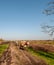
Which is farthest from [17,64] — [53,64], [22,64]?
[53,64]

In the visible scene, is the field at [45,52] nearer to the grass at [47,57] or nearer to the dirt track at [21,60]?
the grass at [47,57]

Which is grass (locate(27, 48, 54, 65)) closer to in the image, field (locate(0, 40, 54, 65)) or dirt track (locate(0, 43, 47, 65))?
field (locate(0, 40, 54, 65))

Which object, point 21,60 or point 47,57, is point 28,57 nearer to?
point 47,57

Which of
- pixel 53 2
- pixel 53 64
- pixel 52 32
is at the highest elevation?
pixel 53 2

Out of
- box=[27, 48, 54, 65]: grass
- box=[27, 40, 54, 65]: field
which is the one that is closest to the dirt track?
box=[27, 48, 54, 65]: grass

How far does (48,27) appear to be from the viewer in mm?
27375

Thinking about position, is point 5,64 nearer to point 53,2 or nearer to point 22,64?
point 22,64

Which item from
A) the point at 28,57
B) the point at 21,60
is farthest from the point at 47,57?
the point at 21,60

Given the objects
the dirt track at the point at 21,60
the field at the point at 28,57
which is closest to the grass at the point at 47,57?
the field at the point at 28,57

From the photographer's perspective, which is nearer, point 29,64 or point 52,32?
point 29,64

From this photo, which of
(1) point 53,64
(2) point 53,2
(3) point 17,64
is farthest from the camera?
(2) point 53,2

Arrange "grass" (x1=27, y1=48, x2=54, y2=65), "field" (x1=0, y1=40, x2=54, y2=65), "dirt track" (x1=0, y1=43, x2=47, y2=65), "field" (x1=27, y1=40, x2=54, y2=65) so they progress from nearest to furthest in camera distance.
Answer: "dirt track" (x1=0, y1=43, x2=47, y2=65)
"field" (x1=0, y1=40, x2=54, y2=65)
"grass" (x1=27, y1=48, x2=54, y2=65)
"field" (x1=27, y1=40, x2=54, y2=65)

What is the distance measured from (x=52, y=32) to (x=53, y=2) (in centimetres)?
432

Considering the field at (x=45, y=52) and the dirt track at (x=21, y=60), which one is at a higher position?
the field at (x=45, y=52)
